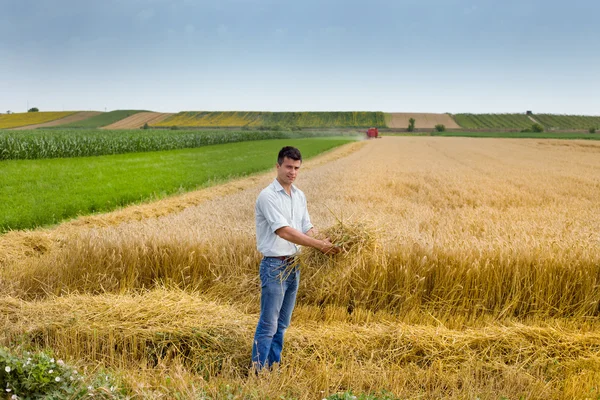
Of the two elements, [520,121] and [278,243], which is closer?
[278,243]

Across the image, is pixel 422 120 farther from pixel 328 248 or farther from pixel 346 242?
pixel 328 248

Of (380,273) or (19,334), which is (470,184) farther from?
(19,334)

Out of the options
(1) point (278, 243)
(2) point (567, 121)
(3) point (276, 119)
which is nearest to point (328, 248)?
(1) point (278, 243)

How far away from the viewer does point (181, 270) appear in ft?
21.7

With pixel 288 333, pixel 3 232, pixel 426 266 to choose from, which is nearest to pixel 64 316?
pixel 288 333

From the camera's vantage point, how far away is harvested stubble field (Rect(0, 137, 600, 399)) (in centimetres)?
424

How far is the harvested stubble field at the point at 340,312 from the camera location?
4.24 metres

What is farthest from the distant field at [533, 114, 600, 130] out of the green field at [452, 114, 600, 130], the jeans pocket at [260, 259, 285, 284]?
the jeans pocket at [260, 259, 285, 284]

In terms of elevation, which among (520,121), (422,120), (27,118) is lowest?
(520,121)

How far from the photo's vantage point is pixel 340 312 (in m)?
5.57

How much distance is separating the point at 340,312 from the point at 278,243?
181 cm

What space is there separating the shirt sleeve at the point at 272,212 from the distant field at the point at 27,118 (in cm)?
12545

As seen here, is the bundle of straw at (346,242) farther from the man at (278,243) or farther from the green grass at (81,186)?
the green grass at (81,186)

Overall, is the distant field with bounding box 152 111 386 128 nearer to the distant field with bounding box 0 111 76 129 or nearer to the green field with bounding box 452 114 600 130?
the green field with bounding box 452 114 600 130
